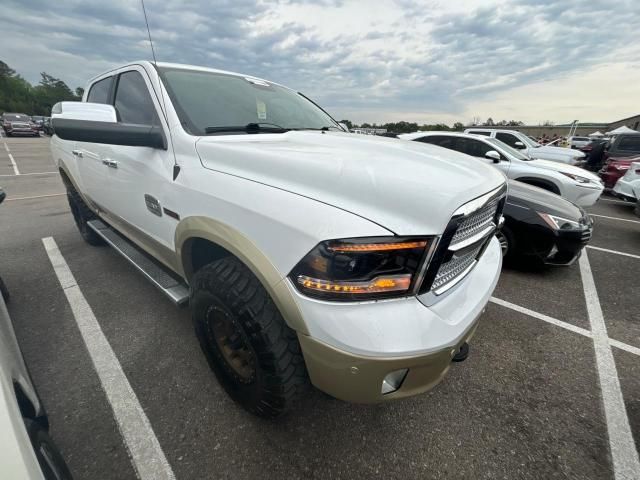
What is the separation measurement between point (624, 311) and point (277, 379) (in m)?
3.66

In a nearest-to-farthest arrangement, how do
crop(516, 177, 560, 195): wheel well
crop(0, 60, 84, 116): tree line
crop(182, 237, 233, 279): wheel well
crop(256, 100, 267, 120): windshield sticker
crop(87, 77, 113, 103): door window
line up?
1. crop(182, 237, 233, 279): wheel well
2. crop(256, 100, 267, 120): windshield sticker
3. crop(87, 77, 113, 103): door window
4. crop(516, 177, 560, 195): wheel well
5. crop(0, 60, 84, 116): tree line

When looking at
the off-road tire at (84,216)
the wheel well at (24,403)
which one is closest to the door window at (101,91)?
the off-road tire at (84,216)

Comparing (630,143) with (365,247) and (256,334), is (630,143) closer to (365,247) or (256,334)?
(365,247)

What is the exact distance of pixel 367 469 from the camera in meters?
1.55

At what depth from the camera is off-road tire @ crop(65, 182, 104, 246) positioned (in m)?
3.93

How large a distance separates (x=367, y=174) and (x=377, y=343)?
0.69 m

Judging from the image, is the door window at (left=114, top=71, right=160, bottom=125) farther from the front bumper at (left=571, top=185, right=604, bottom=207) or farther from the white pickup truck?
the front bumper at (left=571, top=185, right=604, bottom=207)

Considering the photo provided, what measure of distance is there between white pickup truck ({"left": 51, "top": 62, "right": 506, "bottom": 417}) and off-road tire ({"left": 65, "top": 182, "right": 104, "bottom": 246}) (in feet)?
7.57

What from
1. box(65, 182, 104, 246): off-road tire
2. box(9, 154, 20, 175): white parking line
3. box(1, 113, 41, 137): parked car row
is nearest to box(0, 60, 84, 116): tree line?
box(1, 113, 41, 137): parked car row

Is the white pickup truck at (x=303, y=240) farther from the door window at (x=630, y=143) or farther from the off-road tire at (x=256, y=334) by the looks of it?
the door window at (x=630, y=143)

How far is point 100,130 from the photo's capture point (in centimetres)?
163

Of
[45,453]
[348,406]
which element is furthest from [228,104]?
[348,406]

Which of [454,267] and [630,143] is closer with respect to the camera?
[454,267]

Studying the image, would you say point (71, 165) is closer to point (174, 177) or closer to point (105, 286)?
point (105, 286)
